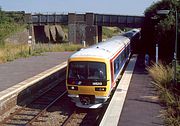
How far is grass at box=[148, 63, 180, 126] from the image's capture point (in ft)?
38.2

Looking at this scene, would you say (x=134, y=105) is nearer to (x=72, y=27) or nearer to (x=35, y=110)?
(x=35, y=110)

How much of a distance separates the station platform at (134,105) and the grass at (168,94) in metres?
0.24

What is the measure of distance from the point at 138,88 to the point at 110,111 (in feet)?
15.4

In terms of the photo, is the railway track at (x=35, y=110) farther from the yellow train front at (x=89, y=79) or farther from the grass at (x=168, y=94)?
the grass at (x=168, y=94)

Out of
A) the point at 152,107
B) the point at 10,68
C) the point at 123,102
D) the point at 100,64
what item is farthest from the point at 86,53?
the point at 10,68

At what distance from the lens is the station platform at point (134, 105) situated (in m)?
11.7

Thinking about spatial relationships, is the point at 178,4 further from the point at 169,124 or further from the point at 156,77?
the point at 169,124

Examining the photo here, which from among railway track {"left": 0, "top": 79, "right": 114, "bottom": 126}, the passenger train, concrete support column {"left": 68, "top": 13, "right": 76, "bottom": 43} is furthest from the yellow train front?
concrete support column {"left": 68, "top": 13, "right": 76, "bottom": 43}

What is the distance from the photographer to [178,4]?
24.3 meters

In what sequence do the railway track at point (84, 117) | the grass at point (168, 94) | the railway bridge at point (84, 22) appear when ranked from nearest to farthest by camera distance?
the grass at point (168, 94) → the railway track at point (84, 117) → the railway bridge at point (84, 22)

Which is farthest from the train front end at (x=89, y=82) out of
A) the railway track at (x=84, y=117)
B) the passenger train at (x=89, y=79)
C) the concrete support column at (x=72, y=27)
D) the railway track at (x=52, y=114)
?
the concrete support column at (x=72, y=27)

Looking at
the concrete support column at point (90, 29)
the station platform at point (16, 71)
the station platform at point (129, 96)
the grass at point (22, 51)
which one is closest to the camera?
the station platform at point (129, 96)

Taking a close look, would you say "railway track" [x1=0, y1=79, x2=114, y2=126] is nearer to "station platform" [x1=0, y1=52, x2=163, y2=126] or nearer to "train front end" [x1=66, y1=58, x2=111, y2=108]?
"train front end" [x1=66, y1=58, x2=111, y2=108]

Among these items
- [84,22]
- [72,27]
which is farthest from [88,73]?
[72,27]
